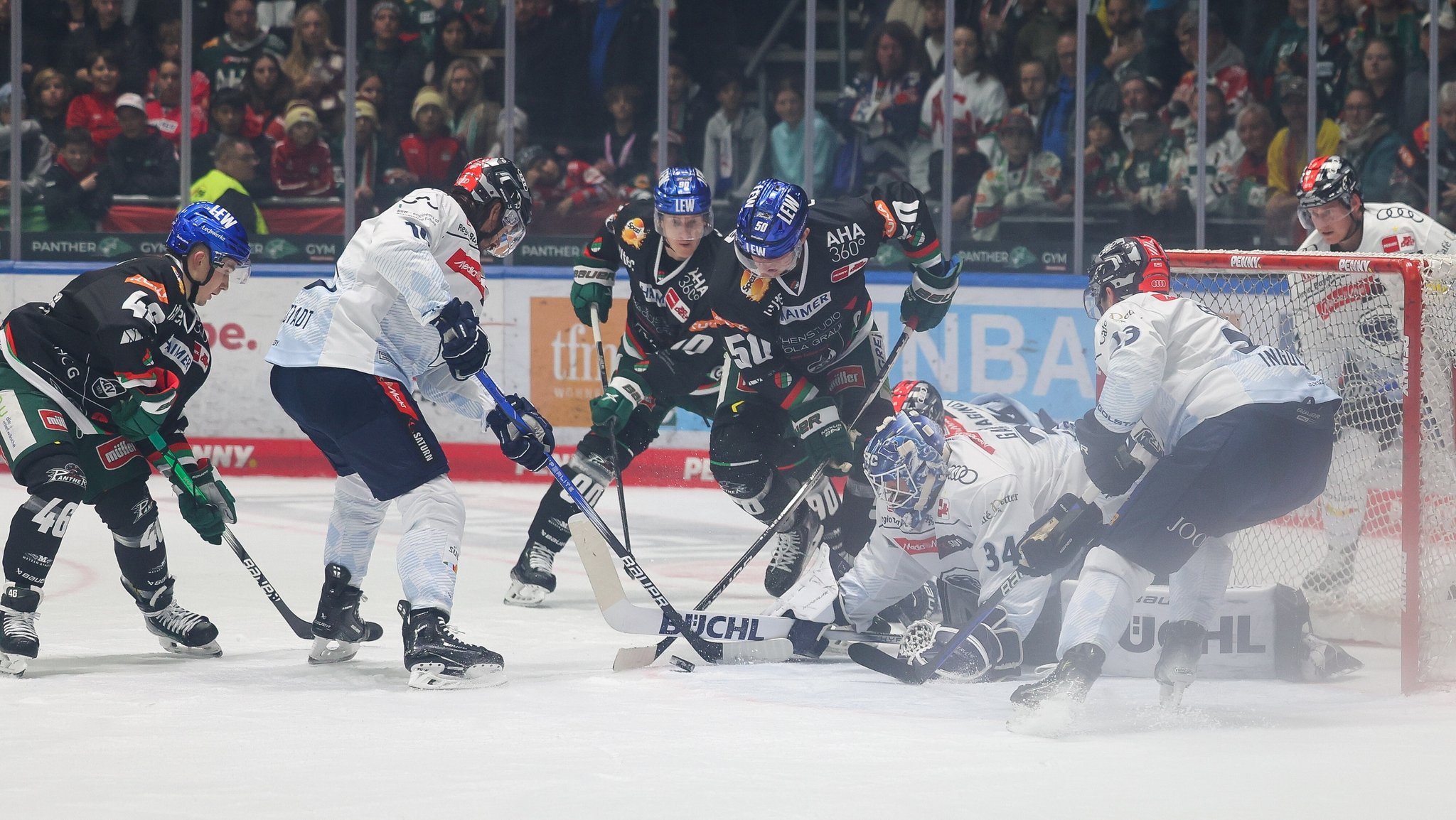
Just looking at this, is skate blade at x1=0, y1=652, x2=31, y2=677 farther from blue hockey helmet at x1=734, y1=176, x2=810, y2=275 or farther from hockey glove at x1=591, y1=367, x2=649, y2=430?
blue hockey helmet at x1=734, y1=176, x2=810, y2=275

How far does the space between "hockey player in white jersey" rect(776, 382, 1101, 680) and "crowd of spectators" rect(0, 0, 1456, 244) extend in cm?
369

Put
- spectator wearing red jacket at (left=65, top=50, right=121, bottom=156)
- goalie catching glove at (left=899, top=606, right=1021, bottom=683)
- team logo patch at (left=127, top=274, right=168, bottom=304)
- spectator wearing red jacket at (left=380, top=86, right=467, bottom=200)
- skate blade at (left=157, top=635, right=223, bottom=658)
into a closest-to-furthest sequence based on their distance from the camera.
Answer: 1. goalie catching glove at (left=899, top=606, right=1021, bottom=683)
2. team logo patch at (left=127, top=274, right=168, bottom=304)
3. skate blade at (left=157, top=635, right=223, bottom=658)
4. spectator wearing red jacket at (left=380, top=86, right=467, bottom=200)
5. spectator wearing red jacket at (left=65, top=50, right=121, bottom=156)

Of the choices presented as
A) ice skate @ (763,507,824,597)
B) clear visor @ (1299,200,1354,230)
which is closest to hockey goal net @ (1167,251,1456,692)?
clear visor @ (1299,200,1354,230)

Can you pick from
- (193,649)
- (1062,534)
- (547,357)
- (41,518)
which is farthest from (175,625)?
(547,357)

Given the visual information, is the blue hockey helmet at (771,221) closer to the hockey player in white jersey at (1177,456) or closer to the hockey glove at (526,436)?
the hockey glove at (526,436)

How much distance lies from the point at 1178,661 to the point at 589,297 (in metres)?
2.53

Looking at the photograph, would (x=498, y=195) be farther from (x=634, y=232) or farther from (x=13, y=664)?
(x=13, y=664)

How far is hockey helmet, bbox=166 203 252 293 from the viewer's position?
416 centimetres

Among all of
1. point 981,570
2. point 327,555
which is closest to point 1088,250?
point 981,570

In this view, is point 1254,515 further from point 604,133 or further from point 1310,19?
point 604,133

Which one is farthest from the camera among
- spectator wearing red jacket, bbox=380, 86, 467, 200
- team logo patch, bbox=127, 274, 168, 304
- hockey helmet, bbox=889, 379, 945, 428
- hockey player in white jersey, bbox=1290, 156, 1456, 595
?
spectator wearing red jacket, bbox=380, 86, 467, 200

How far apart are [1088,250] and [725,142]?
182 cm

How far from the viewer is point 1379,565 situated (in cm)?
456

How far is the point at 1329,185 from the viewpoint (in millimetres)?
5145
